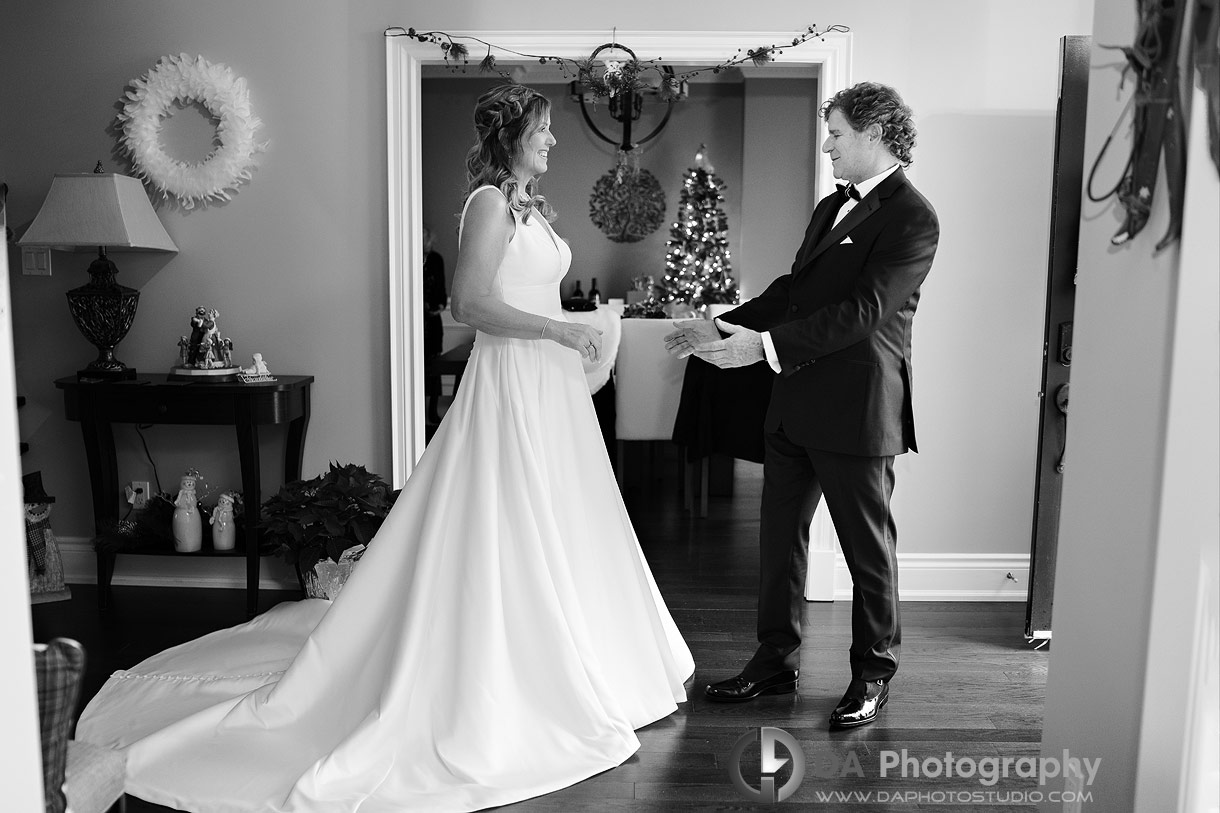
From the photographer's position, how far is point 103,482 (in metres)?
3.80

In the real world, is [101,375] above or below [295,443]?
above

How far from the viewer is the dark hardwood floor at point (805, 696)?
2369mm

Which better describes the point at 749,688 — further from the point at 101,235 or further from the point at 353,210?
the point at 101,235

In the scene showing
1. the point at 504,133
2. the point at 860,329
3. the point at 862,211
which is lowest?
the point at 860,329

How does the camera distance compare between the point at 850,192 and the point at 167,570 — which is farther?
the point at 167,570

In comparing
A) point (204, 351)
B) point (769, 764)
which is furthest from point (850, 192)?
point (204, 351)

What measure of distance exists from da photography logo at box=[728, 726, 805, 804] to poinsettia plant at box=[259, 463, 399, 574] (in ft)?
5.09

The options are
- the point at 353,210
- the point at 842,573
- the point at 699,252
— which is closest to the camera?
the point at 353,210

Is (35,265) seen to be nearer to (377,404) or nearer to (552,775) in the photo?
(377,404)

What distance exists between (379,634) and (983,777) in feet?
5.14

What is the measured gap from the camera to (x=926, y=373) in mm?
3979

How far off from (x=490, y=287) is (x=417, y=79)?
5.40 ft

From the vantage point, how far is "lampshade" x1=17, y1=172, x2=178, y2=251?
3.57 meters

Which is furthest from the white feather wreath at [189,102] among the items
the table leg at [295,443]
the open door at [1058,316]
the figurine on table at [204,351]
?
the open door at [1058,316]
